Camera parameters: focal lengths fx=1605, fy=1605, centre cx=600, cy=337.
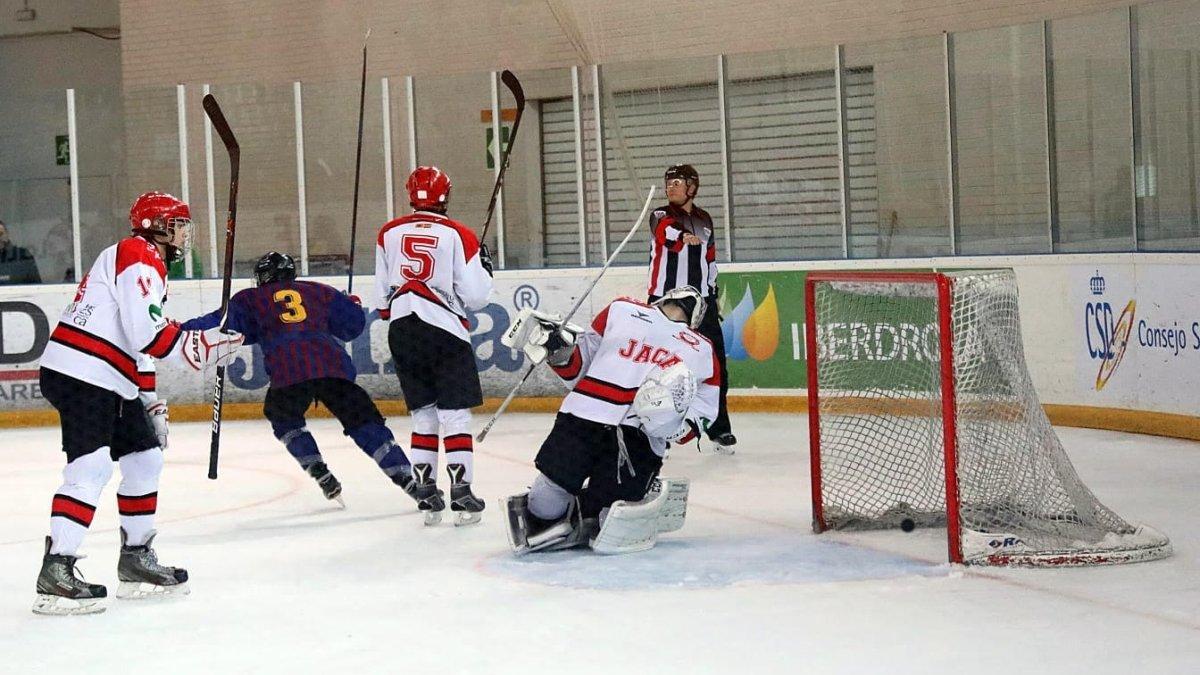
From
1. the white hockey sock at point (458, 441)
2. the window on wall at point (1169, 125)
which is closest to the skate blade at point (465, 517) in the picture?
the white hockey sock at point (458, 441)

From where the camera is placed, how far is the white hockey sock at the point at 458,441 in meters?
5.59

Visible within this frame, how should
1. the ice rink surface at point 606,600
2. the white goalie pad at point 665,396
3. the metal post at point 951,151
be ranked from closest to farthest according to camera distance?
the ice rink surface at point 606,600, the white goalie pad at point 665,396, the metal post at point 951,151

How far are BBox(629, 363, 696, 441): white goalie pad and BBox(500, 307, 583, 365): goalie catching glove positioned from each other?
0.27 meters

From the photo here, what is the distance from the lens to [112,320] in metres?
4.20

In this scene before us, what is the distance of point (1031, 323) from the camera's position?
27.0 feet

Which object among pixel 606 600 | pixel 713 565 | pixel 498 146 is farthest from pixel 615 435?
pixel 498 146

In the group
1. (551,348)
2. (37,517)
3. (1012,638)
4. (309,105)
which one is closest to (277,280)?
(37,517)

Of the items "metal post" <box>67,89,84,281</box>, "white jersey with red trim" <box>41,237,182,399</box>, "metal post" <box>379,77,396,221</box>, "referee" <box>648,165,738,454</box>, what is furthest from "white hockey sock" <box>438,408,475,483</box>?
"metal post" <box>67,89,84,281</box>

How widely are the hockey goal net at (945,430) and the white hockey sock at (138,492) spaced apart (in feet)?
6.81

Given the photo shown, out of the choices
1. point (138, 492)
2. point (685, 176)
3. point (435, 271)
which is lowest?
point (138, 492)

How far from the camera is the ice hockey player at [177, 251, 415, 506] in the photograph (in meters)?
5.90

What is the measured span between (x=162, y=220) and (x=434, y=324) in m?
1.45

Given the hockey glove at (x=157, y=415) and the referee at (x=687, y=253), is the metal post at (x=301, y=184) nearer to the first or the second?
the referee at (x=687, y=253)

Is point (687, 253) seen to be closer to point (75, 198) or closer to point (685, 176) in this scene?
point (685, 176)
